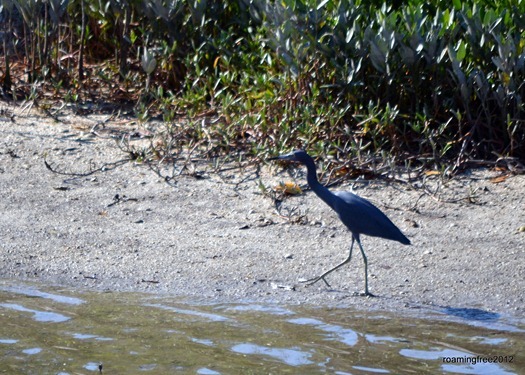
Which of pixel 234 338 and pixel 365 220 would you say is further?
pixel 365 220

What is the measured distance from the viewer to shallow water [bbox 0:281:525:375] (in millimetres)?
4441

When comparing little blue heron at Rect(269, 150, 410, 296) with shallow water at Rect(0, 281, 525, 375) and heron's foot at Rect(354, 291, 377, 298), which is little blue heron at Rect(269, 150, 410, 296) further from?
shallow water at Rect(0, 281, 525, 375)

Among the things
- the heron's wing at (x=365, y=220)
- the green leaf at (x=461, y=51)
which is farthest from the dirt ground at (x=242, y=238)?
the green leaf at (x=461, y=51)

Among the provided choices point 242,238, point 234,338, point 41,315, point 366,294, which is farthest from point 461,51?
point 41,315

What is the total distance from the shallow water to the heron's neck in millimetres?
711

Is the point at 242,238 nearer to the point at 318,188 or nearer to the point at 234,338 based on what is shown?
the point at 318,188

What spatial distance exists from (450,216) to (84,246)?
243cm

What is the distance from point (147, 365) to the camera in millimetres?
4457

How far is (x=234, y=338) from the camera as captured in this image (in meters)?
4.77

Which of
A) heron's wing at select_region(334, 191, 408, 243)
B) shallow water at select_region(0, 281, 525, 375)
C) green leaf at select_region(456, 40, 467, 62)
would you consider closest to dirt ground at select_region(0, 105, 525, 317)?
shallow water at select_region(0, 281, 525, 375)

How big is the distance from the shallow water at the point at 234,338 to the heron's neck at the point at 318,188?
711mm

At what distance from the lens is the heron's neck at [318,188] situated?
18.2 feet

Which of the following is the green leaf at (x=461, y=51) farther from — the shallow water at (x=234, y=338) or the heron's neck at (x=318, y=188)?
the shallow water at (x=234, y=338)

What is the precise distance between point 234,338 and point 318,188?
1218 millimetres
